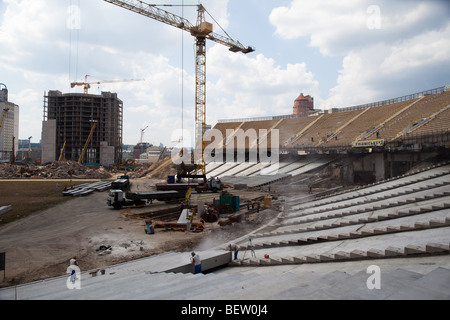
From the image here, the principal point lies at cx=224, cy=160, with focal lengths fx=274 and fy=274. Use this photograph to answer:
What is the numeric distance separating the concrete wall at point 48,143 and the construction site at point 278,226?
3274 cm

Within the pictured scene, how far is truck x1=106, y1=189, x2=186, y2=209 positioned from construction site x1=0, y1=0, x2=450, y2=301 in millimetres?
118

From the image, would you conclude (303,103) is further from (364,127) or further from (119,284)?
(119,284)

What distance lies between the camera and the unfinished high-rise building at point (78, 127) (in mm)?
87188

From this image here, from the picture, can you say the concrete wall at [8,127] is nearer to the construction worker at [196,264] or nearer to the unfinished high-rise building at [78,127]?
the unfinished high-rise building at [78,127]

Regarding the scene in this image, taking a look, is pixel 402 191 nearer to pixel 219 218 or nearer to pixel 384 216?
pixel 384 216

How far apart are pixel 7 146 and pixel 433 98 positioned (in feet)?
566

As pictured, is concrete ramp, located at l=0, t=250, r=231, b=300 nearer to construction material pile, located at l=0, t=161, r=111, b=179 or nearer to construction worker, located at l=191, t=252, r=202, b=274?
construction worker, located at l=191, t=252, r=202, b=274

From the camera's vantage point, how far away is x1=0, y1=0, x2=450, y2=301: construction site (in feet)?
20.2

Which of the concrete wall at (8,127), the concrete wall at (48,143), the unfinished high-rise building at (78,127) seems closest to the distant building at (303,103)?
the unfinished high-rise building at (78,127)

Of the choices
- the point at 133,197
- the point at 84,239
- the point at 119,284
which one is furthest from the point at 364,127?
the point at 119,284

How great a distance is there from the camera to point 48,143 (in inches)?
3408

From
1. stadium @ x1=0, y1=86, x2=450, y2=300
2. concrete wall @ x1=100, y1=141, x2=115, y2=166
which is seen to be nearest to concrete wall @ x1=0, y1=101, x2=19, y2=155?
concrete wall @ x1=100, y1=141, x2=115, y2=166

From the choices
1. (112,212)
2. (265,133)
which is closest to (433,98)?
(265,133)

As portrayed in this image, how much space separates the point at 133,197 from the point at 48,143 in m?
77.8
